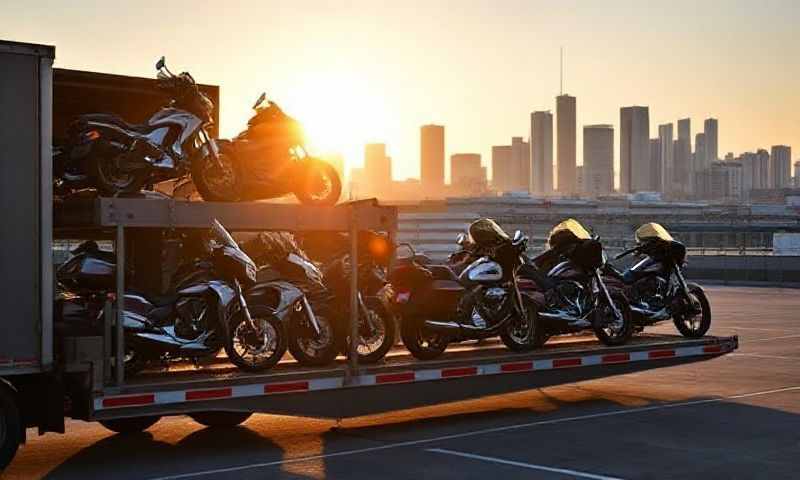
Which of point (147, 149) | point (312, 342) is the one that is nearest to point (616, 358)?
point (312, 342)

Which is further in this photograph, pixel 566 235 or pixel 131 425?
pixel 566 235

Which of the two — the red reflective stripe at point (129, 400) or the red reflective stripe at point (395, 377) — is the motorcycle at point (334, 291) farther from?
the red reflective stripe at point (129, 400)

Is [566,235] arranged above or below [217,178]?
below

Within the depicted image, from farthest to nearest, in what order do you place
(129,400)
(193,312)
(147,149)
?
(147,149), (193,312), (129,400)

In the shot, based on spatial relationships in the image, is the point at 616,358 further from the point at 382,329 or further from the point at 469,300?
the point at 382,329

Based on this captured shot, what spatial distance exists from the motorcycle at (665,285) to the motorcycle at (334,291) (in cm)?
436

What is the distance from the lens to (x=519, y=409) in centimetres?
1268

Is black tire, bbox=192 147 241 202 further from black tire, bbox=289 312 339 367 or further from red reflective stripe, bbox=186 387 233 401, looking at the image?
red reflective stripe, bbox=186 387 233 401

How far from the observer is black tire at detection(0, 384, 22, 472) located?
8.66 m

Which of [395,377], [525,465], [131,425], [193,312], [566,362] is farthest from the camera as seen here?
[566,362]

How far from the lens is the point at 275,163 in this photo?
454 inches

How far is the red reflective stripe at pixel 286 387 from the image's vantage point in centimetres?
991

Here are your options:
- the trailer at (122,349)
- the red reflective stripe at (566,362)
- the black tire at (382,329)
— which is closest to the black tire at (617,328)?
the trailer at (122,349)

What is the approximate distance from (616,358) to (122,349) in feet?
18.6
